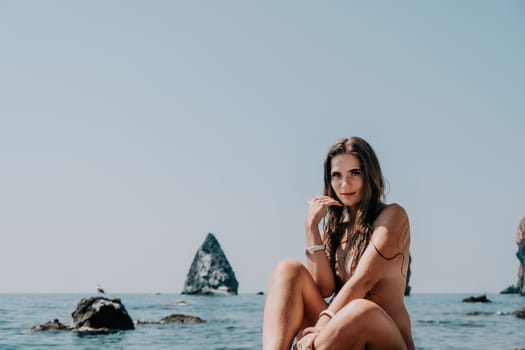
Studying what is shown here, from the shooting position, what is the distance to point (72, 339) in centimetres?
1534

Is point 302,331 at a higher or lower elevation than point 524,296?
higher

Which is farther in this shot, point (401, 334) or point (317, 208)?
point (317, 208)

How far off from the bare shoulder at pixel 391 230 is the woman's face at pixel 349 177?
26 centimetres

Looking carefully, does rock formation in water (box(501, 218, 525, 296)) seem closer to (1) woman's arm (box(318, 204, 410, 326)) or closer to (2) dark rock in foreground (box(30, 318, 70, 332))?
(2) dark rock in foreground (box(30, 318, 70, 332))

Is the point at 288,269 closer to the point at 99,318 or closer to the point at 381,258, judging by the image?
the point at 381,258

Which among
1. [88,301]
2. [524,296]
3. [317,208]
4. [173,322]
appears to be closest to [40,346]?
[88,301]

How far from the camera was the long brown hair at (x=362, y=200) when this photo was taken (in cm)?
406

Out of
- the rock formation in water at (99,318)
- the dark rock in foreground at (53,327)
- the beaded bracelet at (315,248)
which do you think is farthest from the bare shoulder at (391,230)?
the dark rock in foreground at (53,327)

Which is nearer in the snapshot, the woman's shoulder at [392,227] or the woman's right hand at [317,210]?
the woman's shoulder at [392,227]

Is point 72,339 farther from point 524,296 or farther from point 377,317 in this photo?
point 524,296

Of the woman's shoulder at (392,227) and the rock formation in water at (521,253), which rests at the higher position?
the woman's shoulder at (392,227)

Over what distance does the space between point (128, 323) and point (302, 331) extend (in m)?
14.6

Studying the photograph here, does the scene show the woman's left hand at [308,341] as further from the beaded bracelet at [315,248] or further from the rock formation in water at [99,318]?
the rock formation in water at [99,318]

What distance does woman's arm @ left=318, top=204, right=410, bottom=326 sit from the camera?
12.3ft
